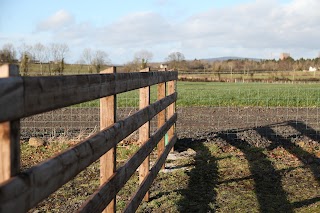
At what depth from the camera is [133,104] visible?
18.1 m

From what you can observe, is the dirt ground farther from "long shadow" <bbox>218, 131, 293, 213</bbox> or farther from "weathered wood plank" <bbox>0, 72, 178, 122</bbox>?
"weathered wood plank" <bbox>0, 72, 178, 122</bbox>

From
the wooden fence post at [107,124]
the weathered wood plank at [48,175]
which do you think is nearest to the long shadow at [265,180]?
the wooden fence post at [107,124]

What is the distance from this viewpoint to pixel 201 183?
623 cm

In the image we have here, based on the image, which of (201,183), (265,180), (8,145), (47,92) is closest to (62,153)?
(47,92)

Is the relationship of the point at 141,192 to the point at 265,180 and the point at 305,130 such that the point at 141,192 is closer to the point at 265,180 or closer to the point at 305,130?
the point at 265,180

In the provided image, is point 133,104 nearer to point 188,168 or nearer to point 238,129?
point 238,129

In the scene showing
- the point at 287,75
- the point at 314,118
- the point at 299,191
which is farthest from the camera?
the point at 287,75

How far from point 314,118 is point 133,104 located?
306 inches

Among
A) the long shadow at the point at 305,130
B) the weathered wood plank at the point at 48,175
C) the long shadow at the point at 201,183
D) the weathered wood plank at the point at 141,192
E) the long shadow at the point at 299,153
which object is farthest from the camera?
the long shadow at the point at 305,130

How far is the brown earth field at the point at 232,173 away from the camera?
17.3 feet

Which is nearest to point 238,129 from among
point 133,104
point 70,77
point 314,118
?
point 314,118

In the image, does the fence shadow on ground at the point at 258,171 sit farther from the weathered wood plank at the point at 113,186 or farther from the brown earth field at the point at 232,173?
the weathered wood plank at the point at 113,186

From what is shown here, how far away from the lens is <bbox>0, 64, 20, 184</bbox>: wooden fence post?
161 cm

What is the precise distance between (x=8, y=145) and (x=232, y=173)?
565 cm
